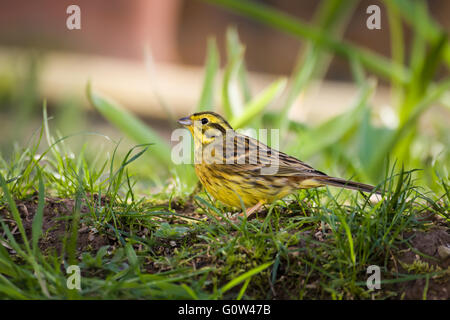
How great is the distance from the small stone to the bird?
1.53 ft

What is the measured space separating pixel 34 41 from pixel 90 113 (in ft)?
6.96

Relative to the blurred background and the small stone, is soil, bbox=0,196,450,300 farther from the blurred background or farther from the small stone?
the blurred background

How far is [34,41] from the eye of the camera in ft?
26.3

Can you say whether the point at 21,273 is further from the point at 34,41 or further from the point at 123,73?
the point at 123,73

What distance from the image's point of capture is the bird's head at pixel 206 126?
324 cm

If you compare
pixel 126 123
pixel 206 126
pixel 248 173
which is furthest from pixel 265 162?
pixel 126 123

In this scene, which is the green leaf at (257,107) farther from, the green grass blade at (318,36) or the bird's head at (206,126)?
the green grass blade at (318,36)

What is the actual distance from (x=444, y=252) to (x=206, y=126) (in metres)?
1.54

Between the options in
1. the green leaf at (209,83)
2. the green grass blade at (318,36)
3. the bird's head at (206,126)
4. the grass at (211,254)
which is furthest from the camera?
the green grass blade at (318,36)

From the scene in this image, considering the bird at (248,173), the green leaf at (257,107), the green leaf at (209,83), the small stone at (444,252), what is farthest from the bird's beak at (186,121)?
the small stone at (444,252)

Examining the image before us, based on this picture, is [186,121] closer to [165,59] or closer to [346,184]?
[346,184]

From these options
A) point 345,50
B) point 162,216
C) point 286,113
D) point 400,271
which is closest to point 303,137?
point 286,113

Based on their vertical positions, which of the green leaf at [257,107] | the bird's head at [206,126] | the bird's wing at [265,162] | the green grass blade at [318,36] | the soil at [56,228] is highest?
the green grass blade at [318,36]

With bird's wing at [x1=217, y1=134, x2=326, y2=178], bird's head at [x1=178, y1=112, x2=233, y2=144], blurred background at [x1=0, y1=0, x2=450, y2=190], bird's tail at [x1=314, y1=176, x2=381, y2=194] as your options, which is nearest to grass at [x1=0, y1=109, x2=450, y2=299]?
bird's tail at [x1=314, y1=176, x2=381, y2=194]
